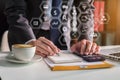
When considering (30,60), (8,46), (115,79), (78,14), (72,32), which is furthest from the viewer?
(72,32)

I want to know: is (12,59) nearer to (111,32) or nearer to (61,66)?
(61,66)

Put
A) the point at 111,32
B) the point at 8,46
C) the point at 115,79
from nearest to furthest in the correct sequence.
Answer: the point at 115,79 → the point at 8,46 → the point at 111,32

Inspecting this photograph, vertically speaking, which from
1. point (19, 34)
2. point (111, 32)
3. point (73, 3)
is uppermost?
point (73, 3)

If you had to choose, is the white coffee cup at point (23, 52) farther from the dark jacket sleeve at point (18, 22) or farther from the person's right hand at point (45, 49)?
the dark jacket sleeve at point (18, 22)

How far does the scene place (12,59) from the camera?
892 millimetres

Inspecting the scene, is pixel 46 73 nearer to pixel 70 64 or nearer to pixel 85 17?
pixel 70 64

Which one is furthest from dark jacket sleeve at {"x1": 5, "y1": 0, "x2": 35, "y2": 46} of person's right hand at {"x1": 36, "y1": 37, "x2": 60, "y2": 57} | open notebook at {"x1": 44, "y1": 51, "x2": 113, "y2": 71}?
open notebook at {"x1": 44, "y1": 51, "x2": 113, "y2": 71}

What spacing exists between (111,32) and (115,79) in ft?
4.81

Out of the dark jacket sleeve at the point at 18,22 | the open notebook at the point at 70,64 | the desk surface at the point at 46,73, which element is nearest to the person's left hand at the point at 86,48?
the open notebook at the point at 70,64

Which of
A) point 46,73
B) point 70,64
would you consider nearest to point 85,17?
point 70,64

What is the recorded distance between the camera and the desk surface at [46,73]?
721 mm

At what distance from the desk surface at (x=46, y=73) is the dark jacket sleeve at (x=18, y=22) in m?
0.45

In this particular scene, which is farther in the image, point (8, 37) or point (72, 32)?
point (72, 32)

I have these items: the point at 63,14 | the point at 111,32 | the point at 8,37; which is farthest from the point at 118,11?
the point at 8,37
